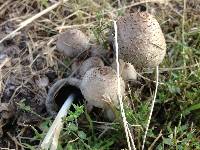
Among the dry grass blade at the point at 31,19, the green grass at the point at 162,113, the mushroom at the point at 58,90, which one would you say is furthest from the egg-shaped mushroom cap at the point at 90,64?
the dry grass blade at the point at 31,19

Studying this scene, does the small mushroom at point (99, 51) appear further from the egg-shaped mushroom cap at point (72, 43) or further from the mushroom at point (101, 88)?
the mushroom at point (101, 88)

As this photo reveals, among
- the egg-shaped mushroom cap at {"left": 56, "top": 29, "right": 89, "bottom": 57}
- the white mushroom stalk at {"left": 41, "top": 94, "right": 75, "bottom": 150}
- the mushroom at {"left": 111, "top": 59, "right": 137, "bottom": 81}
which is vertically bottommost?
the white mushroom stalk at {"left": 41, "top": 94, "right": 75, "bottom": 150}

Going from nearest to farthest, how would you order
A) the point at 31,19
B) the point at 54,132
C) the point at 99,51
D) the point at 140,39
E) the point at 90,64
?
1. the point at 140,39
2. the point at 54,132
3. the point at 90,64
4. the point at 99,51
5. the point at 31,19

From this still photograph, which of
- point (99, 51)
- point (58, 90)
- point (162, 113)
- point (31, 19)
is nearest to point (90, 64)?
point (99, 51)

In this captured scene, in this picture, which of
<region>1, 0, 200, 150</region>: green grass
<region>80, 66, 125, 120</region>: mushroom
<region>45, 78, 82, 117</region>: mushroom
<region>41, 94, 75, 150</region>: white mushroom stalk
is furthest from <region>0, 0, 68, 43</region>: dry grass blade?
<region>80, 66, 125, 120</region>: mushroom

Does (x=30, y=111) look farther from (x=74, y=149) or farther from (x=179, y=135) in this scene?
(x=179, y=135)

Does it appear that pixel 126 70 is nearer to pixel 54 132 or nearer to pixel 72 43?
pixel 72 43

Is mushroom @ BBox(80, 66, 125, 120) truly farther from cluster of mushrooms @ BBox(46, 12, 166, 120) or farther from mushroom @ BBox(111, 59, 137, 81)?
mushroom @ BBox(111, 59, 137, 81)
